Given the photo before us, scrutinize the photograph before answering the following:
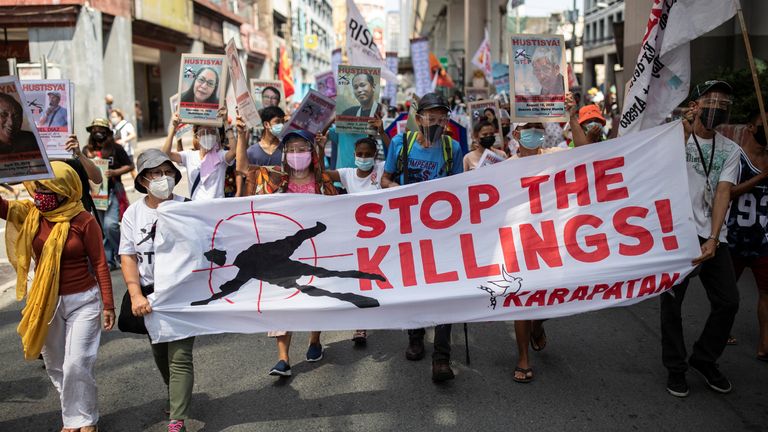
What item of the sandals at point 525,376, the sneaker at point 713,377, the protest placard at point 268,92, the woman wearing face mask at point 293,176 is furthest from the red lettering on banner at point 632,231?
the protest placard at point 268,92

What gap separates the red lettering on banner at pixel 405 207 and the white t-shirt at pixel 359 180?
3.32ft

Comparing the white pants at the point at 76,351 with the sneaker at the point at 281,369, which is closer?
the white pants at the point at 76,351

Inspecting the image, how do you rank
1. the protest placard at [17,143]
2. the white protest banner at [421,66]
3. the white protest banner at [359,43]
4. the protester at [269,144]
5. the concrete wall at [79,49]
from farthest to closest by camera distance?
the concrete wall at [79,49]
the white protest banner at [421,66]
the white protest banner at [359,43]
the protester at [269,144]
the protest placard at [17,143]

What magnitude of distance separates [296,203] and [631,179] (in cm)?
213

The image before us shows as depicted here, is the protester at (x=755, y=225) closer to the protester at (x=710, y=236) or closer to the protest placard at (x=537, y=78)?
the protester at (x=710, y=236)

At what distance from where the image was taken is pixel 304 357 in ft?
16.5

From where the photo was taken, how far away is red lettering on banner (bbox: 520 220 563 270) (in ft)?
13.4

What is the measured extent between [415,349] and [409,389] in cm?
58

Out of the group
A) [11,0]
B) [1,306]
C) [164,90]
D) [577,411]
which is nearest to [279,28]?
[164,90]

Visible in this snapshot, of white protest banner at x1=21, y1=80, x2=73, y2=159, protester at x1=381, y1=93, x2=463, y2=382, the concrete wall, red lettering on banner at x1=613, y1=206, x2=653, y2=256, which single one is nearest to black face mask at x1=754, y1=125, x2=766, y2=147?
red lettering on banner at x1=613, y1=206, x2=653, y2=256

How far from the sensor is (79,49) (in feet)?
63.1

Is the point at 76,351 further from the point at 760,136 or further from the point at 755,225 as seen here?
the point at 760,136

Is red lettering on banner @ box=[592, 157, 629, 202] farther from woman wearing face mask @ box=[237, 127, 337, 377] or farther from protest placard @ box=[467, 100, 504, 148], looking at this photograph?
protest placard @ box=[467, 100, 504, 148]

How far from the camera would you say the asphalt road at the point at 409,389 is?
153 inches
